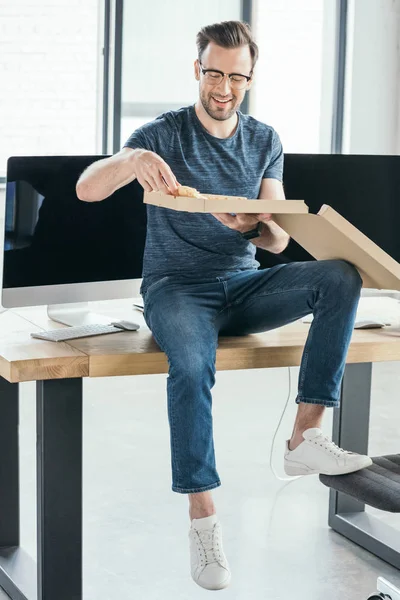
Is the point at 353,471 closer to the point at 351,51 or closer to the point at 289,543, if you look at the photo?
the point at 289,543

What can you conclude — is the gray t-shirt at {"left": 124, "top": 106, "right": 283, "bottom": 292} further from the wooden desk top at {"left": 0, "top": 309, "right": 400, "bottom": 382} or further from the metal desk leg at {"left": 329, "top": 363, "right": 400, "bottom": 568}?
the metal desk leg at {"left": 329, "top": 363, "right": 400, "bottom": 568}

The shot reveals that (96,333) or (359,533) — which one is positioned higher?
(96,333)

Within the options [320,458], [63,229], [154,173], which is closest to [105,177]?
[154,173]

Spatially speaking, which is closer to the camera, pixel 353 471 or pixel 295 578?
pixel 353 471

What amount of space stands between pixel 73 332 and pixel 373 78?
3.77 meters

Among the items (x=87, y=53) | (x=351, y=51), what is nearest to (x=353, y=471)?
(x=87, y=53)

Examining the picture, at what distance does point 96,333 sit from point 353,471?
25.7 inches

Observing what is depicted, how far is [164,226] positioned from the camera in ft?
7.30

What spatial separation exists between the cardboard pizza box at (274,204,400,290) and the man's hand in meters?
0.05

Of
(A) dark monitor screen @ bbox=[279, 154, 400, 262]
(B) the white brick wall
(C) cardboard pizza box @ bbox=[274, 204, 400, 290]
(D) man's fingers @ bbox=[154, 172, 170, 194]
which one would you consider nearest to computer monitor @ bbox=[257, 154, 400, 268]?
(A) dark monitor screen @ bbox=[279, 154, 400, 262]

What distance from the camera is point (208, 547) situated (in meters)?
1.86

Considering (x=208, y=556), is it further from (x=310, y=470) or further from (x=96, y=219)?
(x=96, y=219)

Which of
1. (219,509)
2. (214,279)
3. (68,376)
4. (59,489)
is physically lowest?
(219,509)

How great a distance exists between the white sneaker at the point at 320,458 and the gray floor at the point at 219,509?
1.34ft
